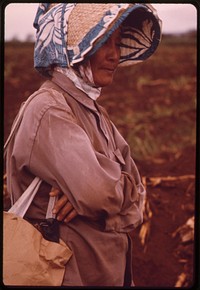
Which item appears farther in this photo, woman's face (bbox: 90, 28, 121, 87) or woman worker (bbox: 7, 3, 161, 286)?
woman's face (bbox: 90, 28, 121, 87)

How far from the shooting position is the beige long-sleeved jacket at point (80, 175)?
179 centimetres

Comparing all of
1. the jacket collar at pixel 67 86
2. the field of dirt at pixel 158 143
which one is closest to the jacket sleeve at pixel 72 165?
the jacket collar at pixel 67 86

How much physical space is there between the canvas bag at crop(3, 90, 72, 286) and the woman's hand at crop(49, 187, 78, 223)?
0.08ft

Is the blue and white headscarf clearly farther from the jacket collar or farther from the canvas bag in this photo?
the canvas bag

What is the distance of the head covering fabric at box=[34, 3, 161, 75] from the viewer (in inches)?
72.3

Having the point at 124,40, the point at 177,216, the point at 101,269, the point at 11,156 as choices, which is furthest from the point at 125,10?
the point at 177,216

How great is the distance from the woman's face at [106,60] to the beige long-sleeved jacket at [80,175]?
0.08 m

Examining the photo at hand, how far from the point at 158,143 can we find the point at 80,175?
2.68 meters

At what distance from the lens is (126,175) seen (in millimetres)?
1934

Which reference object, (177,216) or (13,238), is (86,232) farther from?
(177,216)

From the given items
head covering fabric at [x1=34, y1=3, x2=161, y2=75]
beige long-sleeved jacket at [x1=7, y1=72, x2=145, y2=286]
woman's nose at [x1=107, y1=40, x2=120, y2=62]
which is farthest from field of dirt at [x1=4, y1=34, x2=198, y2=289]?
woman's nose at [x1=107, y1=40, x2=120, y2=62]

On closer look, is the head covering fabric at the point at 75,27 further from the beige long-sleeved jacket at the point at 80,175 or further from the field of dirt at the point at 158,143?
the field of dirt at the point at 158,143

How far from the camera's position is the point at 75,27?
6.06ft

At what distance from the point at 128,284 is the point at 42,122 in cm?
72
